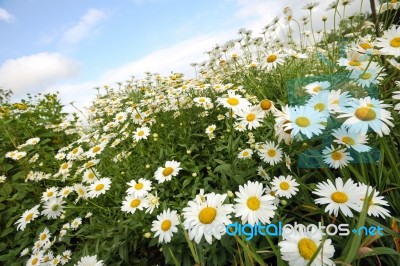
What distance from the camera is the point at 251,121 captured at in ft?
6.13

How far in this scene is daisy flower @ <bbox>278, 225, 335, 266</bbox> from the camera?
0.98 meters

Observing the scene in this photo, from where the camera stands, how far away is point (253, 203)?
1.24m

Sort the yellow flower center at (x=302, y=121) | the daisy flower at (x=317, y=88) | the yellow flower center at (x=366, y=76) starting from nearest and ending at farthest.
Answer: the yellow flower center at (x=302, y=121) → the yellow flower center at (x=366, y=76) → the daisy flower at (x=317, y=88)

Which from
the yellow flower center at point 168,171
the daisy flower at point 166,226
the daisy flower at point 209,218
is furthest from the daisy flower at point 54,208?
the daisy flower at point 209,218

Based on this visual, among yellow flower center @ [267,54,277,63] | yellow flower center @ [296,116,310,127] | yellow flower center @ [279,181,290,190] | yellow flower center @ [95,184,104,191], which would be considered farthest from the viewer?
yellow flower center @ [267,54,277,63]

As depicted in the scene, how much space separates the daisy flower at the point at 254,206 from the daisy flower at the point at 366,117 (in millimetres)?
500

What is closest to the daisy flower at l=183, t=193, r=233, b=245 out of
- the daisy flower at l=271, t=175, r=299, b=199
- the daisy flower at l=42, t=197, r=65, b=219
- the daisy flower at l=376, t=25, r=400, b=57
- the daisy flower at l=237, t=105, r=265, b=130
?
the daisy flower at l=271, t=175, r=299, b=199

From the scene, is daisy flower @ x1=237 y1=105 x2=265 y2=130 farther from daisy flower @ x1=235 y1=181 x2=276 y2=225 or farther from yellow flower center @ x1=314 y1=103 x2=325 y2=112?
daisy flower @ x1=235 y1=181 x2=276 y2=225

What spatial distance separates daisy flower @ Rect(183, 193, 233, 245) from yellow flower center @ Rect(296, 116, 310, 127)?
1.67 feet

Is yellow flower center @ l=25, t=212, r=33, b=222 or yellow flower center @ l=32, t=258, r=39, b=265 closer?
yellow flower center @ l=32, t=258, r=39, b=265

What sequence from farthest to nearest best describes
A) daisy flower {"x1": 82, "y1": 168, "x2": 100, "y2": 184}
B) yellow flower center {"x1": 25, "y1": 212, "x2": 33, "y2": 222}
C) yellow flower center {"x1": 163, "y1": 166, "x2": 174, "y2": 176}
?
yellow flower center {"x1": 25, "y1": 212, "x2": 33, "y2": 222}, daisy flower {"x1": 82, "y1": 168, "x2": 100, "y2": 184}, yellow flower center {"x1": 163, "y1": 166, "x2": 174, "y2": 176}

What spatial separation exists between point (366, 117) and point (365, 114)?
0.05 ft

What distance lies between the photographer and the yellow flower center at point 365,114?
120 cm

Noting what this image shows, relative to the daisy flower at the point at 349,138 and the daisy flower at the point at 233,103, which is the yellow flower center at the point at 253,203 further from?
the daisy flower at the point at 233,103
